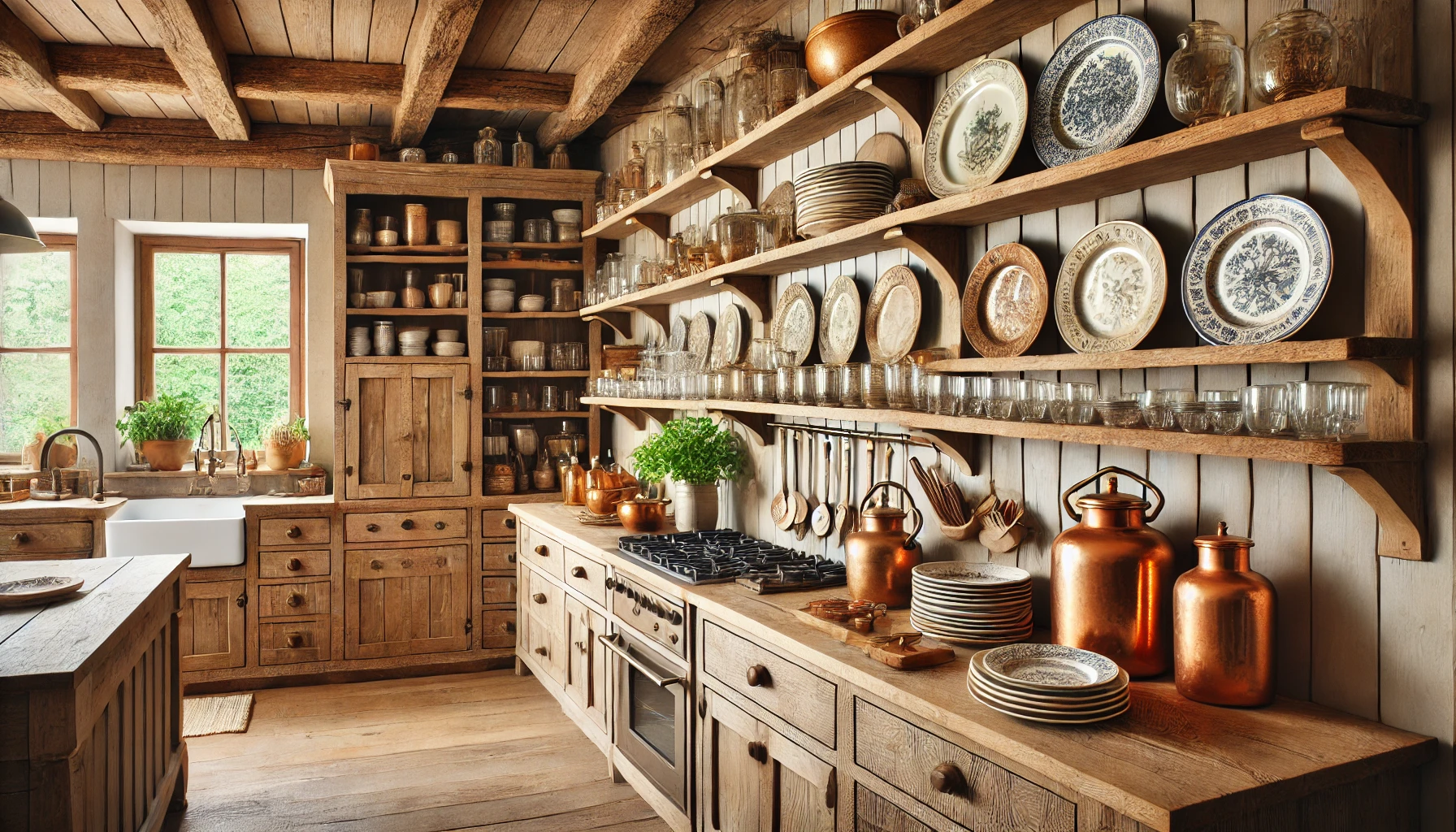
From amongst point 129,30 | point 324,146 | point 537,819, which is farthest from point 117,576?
point 324,146

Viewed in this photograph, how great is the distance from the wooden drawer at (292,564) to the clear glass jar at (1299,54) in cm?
436

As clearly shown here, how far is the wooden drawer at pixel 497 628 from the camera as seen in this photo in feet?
15.9

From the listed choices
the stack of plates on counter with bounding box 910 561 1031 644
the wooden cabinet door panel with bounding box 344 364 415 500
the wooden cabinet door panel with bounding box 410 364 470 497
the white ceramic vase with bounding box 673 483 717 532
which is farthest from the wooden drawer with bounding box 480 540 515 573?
the stack of plates on counter with bounding box 910 561 1031 644

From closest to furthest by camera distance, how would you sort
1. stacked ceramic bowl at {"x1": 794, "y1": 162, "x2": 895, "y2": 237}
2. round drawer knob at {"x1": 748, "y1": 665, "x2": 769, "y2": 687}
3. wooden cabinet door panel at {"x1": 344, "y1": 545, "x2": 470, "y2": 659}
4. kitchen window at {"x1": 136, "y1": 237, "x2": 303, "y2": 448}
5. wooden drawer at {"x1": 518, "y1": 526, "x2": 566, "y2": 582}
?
round drawer knob at {"x1": 748, "y1": 665, "x2": 769, "y2": 687}
stacked ceramic bowl at {"x1": 794, "y1": 162, "x2": 895, "y2": 237}
wooden drawer at {"x1": 518, "y1": 526, "x2": 566, "y2": 582}
wooden cabinet door panel at {"x1": 344, "y1": 545, "x2": 470, "y2": 659}
kitchen window at {"x1": 136, "y1": 237, "x2": 303, "y2": 448}

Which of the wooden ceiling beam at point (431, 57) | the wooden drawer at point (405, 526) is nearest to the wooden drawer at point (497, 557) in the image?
the wooden drawer at point (405, 526)

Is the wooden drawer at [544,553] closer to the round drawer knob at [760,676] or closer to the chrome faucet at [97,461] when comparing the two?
the round drawer knob at [760,676]

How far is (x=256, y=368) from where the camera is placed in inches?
211

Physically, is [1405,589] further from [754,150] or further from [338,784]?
[338,784]

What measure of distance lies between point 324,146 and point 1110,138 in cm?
437

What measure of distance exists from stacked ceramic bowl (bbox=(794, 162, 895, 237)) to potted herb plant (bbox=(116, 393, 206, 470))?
12.8 feet

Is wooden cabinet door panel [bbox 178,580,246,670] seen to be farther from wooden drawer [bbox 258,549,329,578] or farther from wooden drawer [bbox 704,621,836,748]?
wooden drawer [bbox 704,621,836,748]

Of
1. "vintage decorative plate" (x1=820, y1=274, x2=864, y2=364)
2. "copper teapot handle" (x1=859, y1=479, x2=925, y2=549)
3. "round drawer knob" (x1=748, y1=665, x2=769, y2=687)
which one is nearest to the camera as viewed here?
"round drawer knob" (x1=748, y1=665, x2=769, y2=687)

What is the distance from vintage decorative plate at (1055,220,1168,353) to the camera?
1800 millimetres

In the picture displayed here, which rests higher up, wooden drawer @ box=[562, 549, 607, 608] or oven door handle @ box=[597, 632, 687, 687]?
wooden drawer @ box=[562, 549, 607, 608]
